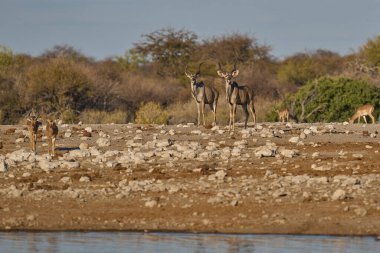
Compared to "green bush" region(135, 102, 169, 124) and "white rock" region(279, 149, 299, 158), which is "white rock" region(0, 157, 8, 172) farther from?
"green bush" region(135, 102, 169, 124)

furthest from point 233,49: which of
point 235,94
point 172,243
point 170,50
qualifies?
point 172,243

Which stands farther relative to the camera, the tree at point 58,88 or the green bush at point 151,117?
the tree at point 58,88

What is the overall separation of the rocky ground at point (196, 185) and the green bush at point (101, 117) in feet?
44.5

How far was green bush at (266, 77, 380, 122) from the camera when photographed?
3619 centimetres

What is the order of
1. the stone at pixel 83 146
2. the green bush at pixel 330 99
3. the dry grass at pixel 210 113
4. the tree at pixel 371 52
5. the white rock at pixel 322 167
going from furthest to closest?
the tree at pixel 371 52
the green bush at pixel 330 99
the dry grass at pixel 210 113
the stone at pixel 83 146
the white rock at pixel 322 167

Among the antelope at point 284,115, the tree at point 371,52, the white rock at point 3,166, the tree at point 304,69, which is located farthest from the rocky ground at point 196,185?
the tree at point 304,69

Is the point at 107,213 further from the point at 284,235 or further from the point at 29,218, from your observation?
the point at 284,235

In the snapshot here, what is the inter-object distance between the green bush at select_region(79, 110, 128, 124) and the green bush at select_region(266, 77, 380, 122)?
4859 millimetres

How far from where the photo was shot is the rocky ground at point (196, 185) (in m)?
14.1

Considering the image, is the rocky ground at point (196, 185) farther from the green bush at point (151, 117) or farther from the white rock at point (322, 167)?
the green bush at point (151, 117)

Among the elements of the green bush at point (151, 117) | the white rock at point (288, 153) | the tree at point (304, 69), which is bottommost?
the white rock at point (288, 153)

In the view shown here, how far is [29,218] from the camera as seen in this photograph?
14258mm

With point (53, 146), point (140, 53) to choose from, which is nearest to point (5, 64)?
point (140, 53)

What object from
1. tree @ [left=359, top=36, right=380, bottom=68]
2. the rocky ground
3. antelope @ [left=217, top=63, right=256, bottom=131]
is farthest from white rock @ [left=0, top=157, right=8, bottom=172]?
tree @ [left=359, top=36, right=380, bottom=68]
